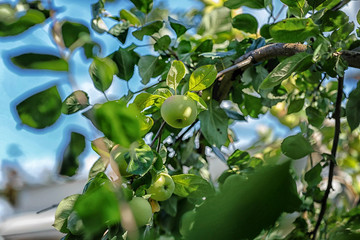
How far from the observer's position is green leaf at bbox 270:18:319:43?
18.0 inches

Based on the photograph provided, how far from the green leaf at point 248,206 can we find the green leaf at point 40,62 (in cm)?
9

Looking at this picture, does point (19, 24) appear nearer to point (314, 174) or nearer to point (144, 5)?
point (144, 5)

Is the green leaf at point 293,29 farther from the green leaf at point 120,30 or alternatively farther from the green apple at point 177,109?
the green leaf at point 120,30

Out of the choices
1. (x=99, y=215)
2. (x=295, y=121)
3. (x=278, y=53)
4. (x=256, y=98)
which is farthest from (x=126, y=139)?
(x=295, y=121)

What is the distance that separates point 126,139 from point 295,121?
1473mm

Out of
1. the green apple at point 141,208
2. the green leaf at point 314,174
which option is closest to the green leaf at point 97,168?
the green apple at point 141,208

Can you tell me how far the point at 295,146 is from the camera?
2.20 ft

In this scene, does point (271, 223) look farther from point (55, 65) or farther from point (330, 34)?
point (330, 34)

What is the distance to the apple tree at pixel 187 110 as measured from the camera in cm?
15

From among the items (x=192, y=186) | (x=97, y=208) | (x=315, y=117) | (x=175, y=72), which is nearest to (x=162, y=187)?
(x=192, y=186)

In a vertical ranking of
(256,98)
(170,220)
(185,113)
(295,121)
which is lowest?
(295,121)

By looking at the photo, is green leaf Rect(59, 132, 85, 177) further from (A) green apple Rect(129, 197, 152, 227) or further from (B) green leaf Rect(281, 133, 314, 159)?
(B) green leaf Rect(281, 133, 314, 159)

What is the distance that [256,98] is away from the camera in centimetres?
79

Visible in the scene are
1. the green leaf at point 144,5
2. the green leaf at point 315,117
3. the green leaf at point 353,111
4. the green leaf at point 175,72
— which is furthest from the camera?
the green leaf at point 315,117
